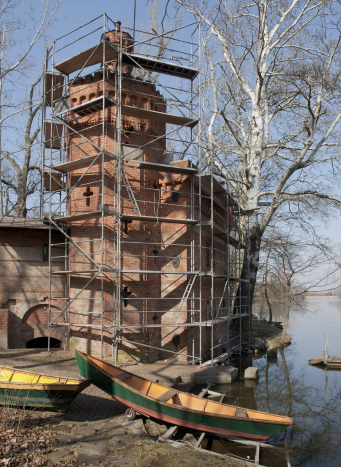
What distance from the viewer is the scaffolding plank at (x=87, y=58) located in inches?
586

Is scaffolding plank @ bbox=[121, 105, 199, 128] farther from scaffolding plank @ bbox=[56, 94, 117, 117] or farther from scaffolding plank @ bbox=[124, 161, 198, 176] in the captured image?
scaffolding plank @ bbox=[124, 161, 198, 176]

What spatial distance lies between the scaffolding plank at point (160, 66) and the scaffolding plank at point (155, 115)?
6.13ft

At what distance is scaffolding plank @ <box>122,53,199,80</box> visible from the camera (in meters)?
15.9

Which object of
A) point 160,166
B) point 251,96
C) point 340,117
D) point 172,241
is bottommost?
point 172,241

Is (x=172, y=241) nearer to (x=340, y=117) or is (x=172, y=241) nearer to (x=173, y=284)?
(x=173, y=284)

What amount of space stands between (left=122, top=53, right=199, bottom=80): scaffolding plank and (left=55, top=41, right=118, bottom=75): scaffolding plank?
0.63 m

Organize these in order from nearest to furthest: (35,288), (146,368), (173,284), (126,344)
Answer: (146,368) < (126,344) < (173,284) < (35,288)

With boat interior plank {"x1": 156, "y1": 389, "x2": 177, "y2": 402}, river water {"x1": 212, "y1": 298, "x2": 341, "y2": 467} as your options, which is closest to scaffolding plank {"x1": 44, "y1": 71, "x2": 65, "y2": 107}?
boat interior plank {"x1": 156, "y1": 389, "x2": 177, "y2": 402}

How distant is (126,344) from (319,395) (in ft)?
22.3

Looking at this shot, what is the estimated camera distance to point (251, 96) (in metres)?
21.5

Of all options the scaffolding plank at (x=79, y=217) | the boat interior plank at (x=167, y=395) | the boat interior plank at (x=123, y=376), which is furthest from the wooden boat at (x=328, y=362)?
the scaffolding plank at (x=79, y=217)

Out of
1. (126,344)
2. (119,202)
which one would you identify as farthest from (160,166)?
(126,344)

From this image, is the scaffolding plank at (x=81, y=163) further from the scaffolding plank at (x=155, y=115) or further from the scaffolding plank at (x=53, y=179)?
the scaffolding plank at (x=155, y=115)

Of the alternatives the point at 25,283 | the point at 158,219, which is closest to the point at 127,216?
the point at 158,219
